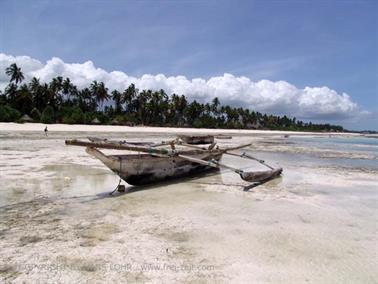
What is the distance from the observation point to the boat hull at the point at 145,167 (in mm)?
6113

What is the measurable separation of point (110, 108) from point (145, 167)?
2172 inches

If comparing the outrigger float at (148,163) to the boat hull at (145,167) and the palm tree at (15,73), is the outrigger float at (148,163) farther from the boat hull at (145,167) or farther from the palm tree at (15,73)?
the palm tree at (15,73)

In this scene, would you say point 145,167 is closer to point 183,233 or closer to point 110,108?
point 183,233

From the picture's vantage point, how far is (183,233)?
156 inches

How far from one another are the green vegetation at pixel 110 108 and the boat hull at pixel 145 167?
30703 mm

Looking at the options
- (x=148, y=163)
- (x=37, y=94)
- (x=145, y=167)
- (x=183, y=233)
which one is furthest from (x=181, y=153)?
(x=37, y=94)

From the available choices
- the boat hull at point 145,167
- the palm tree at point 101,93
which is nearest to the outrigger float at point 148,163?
the boat hull at point 145,167

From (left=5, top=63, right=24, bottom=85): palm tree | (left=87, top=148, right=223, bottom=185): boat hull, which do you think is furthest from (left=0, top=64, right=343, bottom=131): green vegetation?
(left=87, top=148, right=223, bottom=185): boat hull

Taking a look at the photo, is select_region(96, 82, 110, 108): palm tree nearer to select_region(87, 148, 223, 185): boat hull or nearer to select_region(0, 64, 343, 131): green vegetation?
select_region(0, 64, 343, 131): green vegetation

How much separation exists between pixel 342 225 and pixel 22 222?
4578mm

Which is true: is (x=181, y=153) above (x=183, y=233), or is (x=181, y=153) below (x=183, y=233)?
above

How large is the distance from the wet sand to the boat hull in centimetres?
28

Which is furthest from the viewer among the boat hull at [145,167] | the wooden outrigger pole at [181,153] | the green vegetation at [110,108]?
the green vegetation at [110,108]

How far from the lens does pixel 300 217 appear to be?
15.9ft
